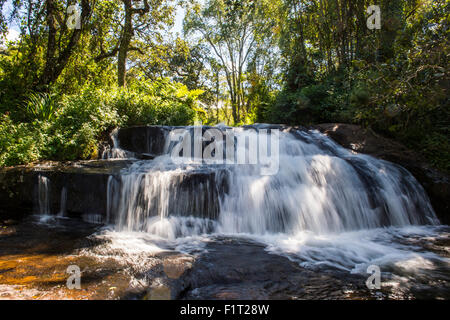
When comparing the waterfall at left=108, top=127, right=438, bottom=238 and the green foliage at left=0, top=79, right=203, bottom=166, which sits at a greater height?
the green foliage at left=0, top=79, right=203, bottom=166

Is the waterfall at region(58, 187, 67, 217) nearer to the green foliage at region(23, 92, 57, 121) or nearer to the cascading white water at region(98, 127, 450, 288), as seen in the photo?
the cascading white water at region(98, 127, 450, 288)

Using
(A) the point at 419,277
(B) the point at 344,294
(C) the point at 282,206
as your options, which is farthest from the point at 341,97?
(B) the point at 344,294

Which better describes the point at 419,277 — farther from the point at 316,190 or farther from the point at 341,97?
the point at 341,97

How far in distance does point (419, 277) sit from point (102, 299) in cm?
→ 336

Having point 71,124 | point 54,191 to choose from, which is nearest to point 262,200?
point 54,191

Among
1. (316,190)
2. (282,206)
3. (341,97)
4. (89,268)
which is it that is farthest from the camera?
(341,97)

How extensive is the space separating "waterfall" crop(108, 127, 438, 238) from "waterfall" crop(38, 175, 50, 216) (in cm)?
124

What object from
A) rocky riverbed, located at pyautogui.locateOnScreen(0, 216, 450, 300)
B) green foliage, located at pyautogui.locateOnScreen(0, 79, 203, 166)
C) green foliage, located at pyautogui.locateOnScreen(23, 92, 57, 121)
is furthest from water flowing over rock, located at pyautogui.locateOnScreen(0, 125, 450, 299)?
green foliage, located at pyautogui.locateOnScreen(23, 92, 57, 121)

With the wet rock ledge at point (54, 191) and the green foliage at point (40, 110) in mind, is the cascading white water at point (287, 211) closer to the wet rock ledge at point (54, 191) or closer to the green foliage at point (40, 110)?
the wet rock ledge at point (54, 191)

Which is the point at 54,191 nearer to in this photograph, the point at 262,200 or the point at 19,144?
the point at 19,144

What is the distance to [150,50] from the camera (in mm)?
13539

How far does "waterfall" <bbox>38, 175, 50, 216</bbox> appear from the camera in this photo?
4.70m

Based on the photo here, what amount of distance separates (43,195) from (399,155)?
327 inches

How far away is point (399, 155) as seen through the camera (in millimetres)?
6312
